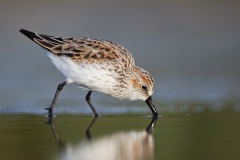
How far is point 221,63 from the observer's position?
1750cm

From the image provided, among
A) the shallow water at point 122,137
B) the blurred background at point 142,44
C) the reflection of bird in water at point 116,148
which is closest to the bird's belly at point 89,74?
the shallow water at point 122,137

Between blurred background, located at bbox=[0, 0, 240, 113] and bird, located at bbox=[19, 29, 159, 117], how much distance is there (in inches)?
32.5

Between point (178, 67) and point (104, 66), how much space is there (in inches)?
214

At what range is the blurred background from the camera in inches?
551

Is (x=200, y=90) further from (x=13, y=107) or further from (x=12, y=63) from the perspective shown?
(x=12, y=63)

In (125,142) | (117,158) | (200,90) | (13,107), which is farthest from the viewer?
(200,90)

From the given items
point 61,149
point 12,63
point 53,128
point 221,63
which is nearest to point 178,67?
point 221,63

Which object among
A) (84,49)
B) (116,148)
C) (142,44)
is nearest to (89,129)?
(116,148)

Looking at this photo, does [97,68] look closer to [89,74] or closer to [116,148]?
[89,74]

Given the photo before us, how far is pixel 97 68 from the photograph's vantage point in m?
11.5

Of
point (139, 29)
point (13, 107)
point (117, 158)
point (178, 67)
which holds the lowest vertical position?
point (117, 158)

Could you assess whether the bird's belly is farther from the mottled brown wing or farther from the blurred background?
the blurred background

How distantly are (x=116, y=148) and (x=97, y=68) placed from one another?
2.92 meters

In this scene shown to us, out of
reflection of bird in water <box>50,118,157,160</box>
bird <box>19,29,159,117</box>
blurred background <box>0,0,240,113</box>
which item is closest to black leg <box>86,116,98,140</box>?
reflection of bird in water <box>50,118,157,160</box>
